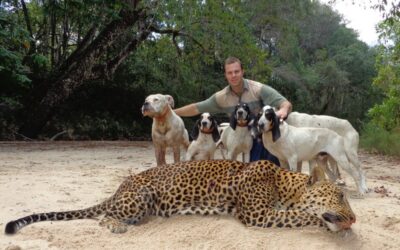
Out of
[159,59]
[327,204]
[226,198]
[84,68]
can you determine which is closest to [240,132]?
[226,198]

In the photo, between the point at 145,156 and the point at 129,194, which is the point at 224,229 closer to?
the point at 129,194

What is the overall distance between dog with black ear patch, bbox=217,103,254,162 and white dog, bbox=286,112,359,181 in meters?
1.14

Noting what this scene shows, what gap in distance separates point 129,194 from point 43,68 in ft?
40.4

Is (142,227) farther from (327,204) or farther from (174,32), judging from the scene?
(174,32)

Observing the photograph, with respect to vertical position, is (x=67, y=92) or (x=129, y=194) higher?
(x=67, y=92)

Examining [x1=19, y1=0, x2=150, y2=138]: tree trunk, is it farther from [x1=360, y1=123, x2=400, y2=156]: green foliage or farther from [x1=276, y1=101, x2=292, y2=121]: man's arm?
[x1=276, y1=101, x2=292, y2=121]: man's arm

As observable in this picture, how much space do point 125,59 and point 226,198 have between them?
13184mm

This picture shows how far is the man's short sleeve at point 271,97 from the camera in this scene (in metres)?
7.28

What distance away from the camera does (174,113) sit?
8234 mm

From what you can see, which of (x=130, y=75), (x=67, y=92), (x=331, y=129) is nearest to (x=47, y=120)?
(x=67, y=92)

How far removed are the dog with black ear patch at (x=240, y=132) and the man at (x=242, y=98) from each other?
16 centimetres

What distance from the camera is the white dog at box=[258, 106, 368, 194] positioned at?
689 cm

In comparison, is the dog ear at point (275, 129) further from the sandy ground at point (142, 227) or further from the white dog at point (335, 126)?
the white dog at point (335, 126)

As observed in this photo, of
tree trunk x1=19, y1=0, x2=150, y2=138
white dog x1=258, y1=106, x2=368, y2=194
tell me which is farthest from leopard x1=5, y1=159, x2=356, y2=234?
tree trunk x1=19, y1=0, x2=150, y2=138
